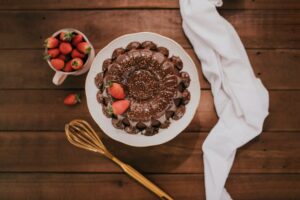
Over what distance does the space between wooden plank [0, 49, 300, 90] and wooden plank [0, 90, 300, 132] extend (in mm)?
20

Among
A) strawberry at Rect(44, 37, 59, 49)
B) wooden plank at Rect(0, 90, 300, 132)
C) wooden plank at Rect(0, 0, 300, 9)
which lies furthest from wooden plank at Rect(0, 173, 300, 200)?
wooden plank at Rect(0, 0, 300, 9)

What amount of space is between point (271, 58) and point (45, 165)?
0.70 m

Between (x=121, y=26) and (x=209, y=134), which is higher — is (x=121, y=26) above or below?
above

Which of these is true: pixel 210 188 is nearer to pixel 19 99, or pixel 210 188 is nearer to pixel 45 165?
pixel 45 165

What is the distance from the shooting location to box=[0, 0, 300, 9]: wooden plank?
33.4 inches

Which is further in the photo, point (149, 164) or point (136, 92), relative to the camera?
point (149, 164)

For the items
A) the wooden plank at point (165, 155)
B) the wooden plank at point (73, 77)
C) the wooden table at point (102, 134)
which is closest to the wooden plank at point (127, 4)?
the wooden table at point (102, 134)

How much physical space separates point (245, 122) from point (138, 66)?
327 millimetres

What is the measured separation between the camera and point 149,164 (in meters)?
0.84

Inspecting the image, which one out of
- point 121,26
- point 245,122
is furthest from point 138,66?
point 245,122

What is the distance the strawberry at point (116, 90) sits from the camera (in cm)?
71

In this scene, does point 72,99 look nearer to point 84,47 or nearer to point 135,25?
point 84,47

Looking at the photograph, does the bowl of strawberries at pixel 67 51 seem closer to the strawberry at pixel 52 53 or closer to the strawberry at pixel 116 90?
the strawberry at pixel 52 53

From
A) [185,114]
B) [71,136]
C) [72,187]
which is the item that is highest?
[185,114]
